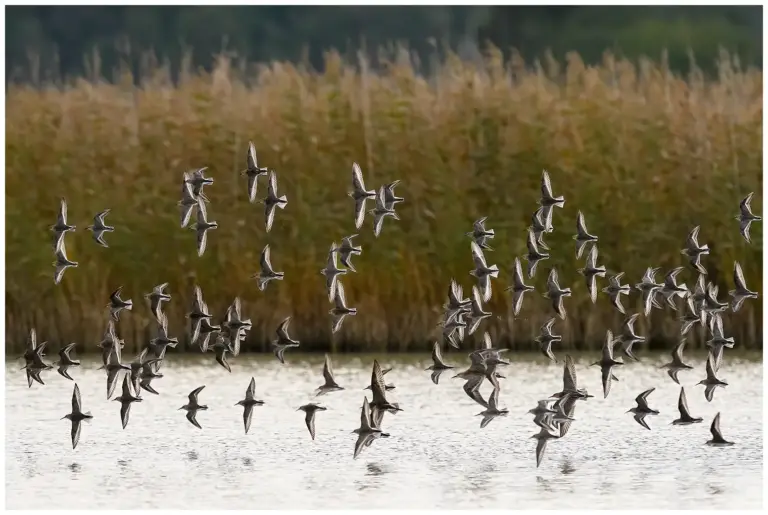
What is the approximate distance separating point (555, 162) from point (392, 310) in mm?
1928

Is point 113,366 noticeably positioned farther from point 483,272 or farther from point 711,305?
point 711,305

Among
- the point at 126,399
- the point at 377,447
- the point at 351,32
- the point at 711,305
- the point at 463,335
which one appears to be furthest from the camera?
the point at 351,32

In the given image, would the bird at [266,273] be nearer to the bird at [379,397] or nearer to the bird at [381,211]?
the bird at [381,211]

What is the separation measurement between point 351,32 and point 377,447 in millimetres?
7153

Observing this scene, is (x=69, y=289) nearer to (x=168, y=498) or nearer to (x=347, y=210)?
(x=347, y=210)

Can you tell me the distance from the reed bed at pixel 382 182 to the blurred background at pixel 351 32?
4.01 ft

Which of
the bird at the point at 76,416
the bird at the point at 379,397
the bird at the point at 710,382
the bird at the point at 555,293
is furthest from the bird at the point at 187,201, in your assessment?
the bird at the point at 710,382

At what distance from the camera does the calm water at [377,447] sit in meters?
8.17

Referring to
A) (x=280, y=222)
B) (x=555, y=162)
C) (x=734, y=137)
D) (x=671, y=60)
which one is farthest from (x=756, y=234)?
(x=280, y=222)

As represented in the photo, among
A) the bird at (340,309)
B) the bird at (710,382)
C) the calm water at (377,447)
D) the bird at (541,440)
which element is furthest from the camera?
the bird at (340,309)

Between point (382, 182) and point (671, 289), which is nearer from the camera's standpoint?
point (671, 289)

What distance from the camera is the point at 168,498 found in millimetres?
8203

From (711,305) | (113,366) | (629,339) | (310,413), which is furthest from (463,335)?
(113,366)

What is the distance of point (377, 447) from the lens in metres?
9.33
